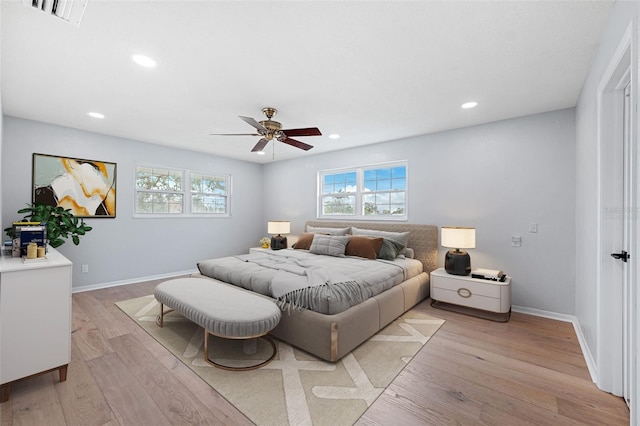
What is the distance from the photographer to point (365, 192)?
16.8ft

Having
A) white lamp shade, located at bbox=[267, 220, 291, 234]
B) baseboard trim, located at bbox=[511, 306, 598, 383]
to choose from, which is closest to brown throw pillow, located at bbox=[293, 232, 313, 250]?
white lamp shade, located at bbox=[267, 220, 291, 234]

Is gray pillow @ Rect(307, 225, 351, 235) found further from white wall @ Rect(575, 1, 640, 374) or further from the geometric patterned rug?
white wall @ Rect(575, 1, 640, 374)

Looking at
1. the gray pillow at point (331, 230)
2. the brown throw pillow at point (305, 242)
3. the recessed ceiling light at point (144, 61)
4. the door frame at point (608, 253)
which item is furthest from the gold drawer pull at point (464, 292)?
the recessed ceiling light at point (144, 61)

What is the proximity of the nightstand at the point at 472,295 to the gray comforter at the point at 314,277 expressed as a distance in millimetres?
400

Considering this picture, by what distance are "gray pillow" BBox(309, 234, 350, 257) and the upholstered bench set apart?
1.74m

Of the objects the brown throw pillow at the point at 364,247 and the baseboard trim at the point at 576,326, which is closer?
the baseboard trim at the point at 576,326

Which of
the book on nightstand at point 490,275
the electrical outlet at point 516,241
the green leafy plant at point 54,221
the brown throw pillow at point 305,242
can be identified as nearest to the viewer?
the book on nightstand at point 490,275

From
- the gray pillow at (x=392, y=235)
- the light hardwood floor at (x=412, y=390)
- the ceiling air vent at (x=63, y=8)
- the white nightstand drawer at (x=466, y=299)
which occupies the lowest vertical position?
the light hardwood floor at (x=412, y=390)

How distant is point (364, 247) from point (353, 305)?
5.01ft

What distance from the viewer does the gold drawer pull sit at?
132 inches

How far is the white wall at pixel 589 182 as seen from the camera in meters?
1.79

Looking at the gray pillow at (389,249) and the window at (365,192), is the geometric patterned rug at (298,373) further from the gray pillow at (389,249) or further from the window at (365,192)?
the window at (365,192)

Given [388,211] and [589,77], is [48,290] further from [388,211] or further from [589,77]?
[589,77]

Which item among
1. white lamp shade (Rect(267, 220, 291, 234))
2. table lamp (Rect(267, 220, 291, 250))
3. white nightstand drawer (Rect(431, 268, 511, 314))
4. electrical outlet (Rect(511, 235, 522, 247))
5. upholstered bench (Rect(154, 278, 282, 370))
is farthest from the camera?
white lamp shade (Rect(267, 220, 291, 234))
